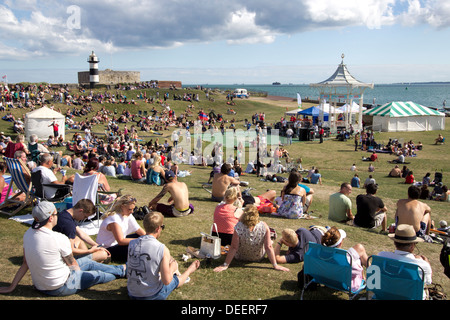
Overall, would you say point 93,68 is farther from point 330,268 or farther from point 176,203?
point 330,268

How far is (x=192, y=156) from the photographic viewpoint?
781 inches

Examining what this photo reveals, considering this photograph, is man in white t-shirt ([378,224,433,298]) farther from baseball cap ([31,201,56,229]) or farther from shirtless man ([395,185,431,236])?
baseball cap ([31,201,56,229])

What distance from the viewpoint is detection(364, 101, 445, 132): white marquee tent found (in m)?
31.3

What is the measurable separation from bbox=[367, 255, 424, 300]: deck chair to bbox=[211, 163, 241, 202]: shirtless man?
16.3 ft

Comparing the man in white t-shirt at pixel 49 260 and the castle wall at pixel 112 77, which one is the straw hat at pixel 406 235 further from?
the castle wall at pixel 112 77

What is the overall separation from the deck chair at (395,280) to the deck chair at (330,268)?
0.26 metres

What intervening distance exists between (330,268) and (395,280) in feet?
2.42

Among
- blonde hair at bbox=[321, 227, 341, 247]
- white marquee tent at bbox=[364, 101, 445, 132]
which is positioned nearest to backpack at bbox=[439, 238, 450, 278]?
blonde hair at bbox=[321, 227, 341, 247]

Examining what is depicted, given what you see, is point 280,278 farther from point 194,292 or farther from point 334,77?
point 334,77

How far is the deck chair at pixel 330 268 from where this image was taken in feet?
14.3

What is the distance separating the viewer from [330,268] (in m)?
4.45

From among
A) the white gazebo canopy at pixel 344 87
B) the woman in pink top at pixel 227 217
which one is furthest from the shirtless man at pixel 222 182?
the white gazebo canopy at pixel 344 87

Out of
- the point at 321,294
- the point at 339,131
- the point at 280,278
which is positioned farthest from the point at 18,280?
the point at 339,131
